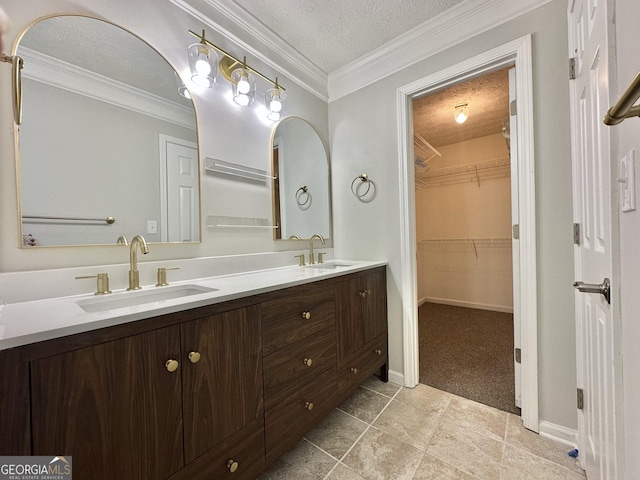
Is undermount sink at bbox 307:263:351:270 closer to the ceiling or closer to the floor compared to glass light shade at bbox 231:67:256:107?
closer to the floor

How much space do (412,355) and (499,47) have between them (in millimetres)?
2041

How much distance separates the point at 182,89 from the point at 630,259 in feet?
6.10

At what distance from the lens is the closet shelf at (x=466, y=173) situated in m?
3.49

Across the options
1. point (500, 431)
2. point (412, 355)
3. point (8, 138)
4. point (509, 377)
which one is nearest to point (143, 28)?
point (8, 138)

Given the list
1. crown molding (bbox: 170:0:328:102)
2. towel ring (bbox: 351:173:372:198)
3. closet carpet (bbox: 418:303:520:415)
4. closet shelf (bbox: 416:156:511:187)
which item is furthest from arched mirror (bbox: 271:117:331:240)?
closet shelf (bbox: 416:156:511:187)

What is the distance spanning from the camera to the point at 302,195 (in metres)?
2.12

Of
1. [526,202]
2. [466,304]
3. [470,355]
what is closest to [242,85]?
[526,202]

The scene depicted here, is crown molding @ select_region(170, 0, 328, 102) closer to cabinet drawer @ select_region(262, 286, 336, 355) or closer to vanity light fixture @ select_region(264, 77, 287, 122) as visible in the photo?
vanity light fixture @ select_region(264, 77, 287, 122)

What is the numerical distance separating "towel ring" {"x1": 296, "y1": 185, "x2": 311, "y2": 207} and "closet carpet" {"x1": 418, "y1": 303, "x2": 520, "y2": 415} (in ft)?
5.40

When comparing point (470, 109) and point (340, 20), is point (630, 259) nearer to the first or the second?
point (340, 20)

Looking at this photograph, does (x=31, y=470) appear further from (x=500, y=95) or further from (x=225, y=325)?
(x=500, y=95)

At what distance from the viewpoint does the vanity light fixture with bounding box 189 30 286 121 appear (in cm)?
143

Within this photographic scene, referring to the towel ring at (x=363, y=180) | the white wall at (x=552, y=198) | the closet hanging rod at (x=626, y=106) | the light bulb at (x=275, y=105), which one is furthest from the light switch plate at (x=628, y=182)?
the light bulb at (x=275, y=105)

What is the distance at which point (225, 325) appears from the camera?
0.97m
